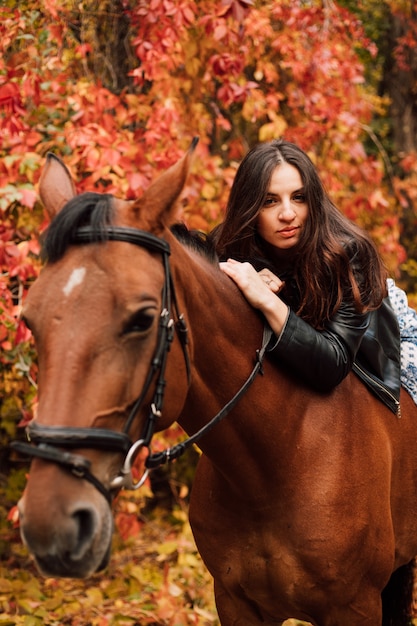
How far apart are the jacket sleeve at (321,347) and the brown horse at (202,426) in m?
0.07

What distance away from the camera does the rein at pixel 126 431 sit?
180 cm

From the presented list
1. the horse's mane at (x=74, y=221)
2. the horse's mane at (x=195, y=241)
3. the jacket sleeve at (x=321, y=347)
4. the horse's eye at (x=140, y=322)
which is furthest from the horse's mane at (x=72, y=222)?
the jacket sleeve at (x=321, y=347)

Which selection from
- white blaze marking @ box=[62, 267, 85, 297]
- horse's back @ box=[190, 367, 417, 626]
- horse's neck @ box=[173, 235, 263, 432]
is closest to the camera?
white blaze marking @ box=[62, 267, 85, 297]

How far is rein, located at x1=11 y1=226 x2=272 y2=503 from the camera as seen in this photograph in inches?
71.0

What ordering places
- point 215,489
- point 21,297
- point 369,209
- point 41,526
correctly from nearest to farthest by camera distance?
point 41,526 → point 215,489 → point 21,297 → point 369,209

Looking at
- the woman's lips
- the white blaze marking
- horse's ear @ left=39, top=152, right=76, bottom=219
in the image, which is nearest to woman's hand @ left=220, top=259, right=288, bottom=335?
the woman's lips

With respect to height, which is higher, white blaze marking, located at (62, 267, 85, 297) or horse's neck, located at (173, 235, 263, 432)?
white blaze marking, located at (62, 267, 85, 297)

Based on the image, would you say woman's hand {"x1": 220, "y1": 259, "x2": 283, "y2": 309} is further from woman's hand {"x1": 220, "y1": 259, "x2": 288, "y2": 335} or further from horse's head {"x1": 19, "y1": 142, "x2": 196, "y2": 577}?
horse's head {"x1": 19, "y1": 142, "x2": 196, "y2": 577}

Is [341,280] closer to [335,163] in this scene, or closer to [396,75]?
[335,163]

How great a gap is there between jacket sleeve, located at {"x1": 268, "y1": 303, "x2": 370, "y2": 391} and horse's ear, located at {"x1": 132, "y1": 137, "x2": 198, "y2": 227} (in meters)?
0.66

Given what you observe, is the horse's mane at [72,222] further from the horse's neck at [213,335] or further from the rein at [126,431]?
the horse's neck at [213,335]

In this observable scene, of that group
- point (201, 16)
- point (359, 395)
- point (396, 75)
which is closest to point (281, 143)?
point (359, 395)

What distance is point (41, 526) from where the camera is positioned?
5.74 ft

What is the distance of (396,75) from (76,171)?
7212mm
